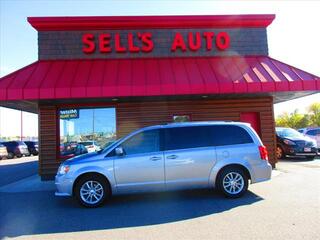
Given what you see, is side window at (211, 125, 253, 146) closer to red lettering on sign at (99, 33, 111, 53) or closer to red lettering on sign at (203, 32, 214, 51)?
red lettering on sign at (203, 32, 214, 51)

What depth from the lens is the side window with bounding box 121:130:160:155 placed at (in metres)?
8.06

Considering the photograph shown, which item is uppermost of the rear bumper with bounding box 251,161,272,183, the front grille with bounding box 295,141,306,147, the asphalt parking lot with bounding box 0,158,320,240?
the front grille with bounding box 295,141,306,147

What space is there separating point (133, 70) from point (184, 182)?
563 centimetres

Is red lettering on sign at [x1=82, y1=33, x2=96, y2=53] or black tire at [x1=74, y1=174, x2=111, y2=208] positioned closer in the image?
black tire at [x1=74, y1=174, x2=111, y2=208]

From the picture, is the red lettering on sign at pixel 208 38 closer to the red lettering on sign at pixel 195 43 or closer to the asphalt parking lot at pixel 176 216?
the red lettering on sign at pixel 195 43

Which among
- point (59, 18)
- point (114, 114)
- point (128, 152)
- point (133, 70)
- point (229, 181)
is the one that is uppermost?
point (59, 18)

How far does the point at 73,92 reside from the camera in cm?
1097

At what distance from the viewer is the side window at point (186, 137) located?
8.21 metres

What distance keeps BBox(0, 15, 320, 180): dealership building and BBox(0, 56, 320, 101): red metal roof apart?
7 centimetres

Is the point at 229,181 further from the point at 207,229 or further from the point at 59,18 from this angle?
the point at 59,18

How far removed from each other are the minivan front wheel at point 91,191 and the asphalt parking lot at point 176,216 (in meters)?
0.21

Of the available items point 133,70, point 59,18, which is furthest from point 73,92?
point 59,18

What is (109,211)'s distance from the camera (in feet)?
24.4

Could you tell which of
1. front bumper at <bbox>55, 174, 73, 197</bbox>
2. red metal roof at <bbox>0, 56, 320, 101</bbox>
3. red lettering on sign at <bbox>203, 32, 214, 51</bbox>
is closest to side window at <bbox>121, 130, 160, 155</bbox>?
front bumper at <bbox>55, 174, 73, 197</bbox>
